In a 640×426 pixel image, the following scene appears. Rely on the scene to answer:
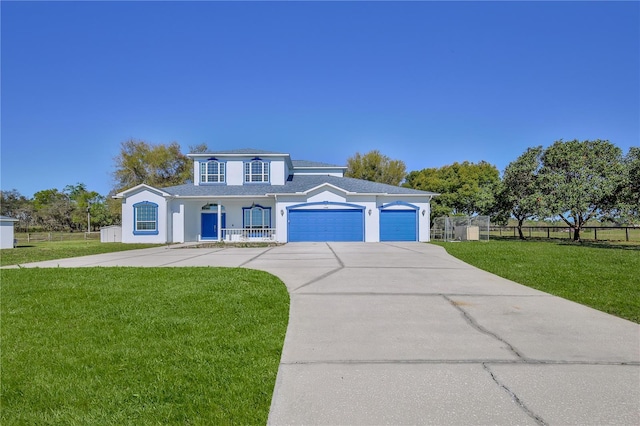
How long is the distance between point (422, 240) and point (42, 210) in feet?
177

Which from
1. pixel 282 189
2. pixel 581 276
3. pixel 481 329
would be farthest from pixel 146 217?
pixel 581 276

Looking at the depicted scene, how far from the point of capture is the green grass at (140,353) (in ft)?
8.78

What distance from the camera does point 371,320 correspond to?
5.11 m

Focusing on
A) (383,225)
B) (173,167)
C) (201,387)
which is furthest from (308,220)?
(173,167)

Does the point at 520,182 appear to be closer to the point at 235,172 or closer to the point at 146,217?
the point at 235,172

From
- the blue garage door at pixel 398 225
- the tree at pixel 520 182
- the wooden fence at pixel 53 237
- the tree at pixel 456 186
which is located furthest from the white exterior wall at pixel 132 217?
the tree at pixel 520 182

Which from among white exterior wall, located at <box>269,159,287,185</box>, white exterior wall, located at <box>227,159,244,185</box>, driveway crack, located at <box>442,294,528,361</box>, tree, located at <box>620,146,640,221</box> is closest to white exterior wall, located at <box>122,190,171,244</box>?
white exterior wall, located at <box>227,159,244,185</box>

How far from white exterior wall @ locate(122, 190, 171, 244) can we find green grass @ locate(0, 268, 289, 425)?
52.5ft

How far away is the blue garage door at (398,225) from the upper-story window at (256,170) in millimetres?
8859

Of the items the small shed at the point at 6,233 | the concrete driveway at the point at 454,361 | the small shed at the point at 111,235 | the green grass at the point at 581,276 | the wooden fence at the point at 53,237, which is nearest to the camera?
the concrete driveway at the point at 454,361

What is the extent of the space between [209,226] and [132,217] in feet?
15.8

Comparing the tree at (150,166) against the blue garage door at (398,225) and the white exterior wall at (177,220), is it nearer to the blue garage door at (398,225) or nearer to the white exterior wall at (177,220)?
the white exterior wall at (177,220)

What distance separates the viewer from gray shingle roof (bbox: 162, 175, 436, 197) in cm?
2267

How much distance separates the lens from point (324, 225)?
2212 centimetres
